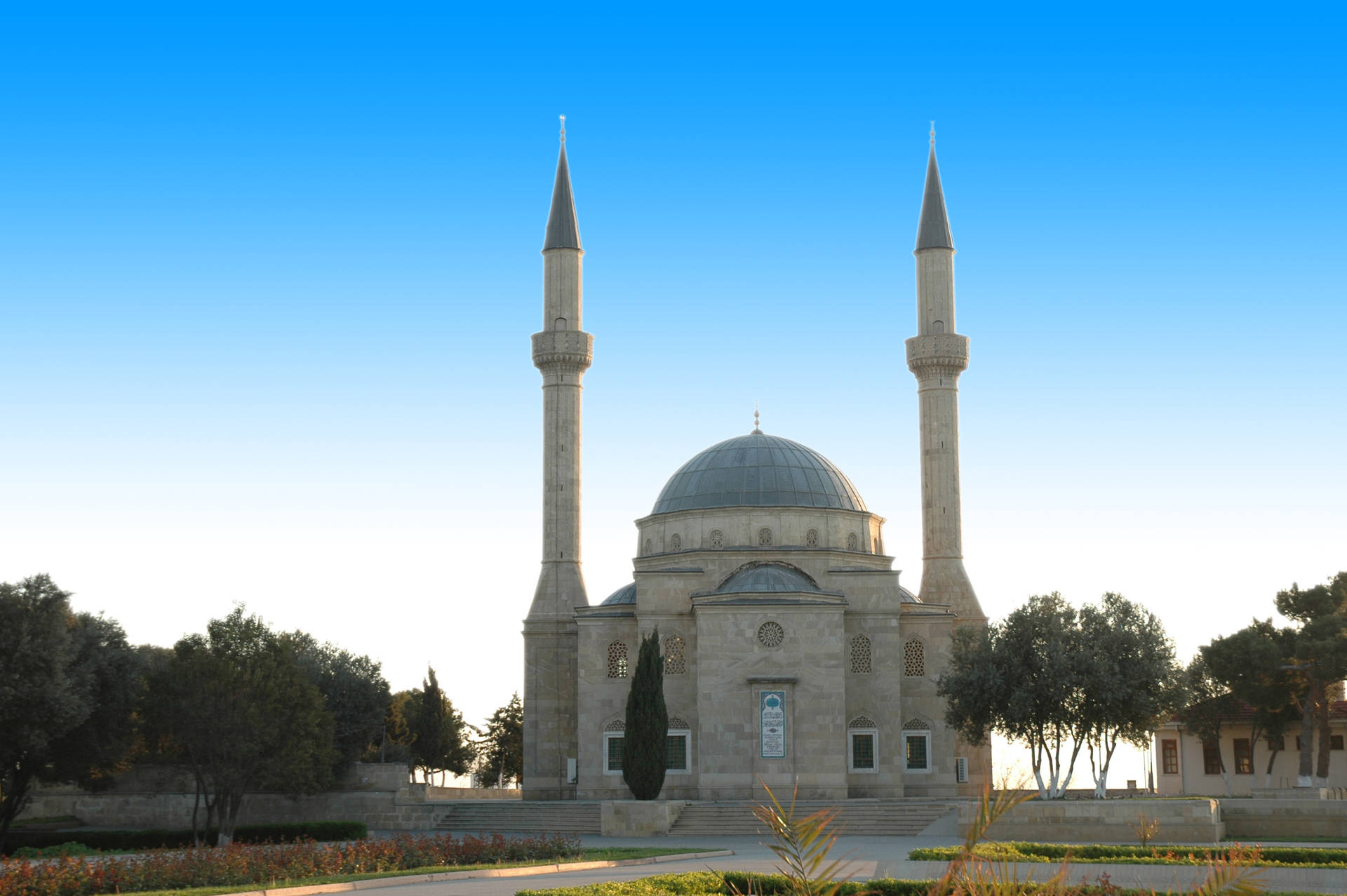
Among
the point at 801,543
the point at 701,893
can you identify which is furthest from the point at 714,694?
the point at 701,893

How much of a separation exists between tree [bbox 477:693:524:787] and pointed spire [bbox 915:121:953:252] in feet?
94.9

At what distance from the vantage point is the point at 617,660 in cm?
4228

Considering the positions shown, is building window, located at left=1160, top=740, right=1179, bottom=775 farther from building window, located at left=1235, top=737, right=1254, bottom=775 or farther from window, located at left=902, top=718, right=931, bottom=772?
window, located at left=902, top=718, right=931, bottom=772

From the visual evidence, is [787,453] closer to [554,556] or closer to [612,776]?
[554,556]

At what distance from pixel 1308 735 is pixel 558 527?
25.1m

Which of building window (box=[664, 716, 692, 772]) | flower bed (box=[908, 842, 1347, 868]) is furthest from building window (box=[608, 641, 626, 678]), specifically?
flower bed (box=[908, 842, 1347, 868])

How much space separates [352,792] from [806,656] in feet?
46.0

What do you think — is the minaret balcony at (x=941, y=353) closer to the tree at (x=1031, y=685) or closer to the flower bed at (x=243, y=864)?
the tree at (x=1031, y=685)

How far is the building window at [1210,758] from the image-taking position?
47.0m

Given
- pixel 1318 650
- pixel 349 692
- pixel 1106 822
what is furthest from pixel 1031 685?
pixel 349 692

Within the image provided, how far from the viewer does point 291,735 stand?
35.5 metres

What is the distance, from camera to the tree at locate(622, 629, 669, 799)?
37250mm

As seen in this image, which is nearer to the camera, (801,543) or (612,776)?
(612,776)

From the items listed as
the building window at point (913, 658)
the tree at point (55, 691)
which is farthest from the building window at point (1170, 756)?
the tree at point (55, 691)
